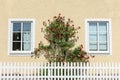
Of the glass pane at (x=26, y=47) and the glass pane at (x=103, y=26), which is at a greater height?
the glass pane at (x=103, y=26)

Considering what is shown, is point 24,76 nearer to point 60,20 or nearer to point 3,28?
point 60,20

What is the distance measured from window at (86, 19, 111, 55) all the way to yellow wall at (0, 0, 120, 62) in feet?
0.77

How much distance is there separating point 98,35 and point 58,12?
253cm

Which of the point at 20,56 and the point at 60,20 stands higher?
the point at 60,20

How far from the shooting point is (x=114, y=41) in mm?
18031

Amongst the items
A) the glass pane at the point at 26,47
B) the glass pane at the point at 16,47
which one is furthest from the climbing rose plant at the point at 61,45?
the glass pane at the point at 16,47

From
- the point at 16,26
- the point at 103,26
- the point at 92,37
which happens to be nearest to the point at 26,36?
the point at 16,26

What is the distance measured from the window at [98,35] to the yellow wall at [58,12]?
0.24m

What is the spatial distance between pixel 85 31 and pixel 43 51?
3101 millimetres

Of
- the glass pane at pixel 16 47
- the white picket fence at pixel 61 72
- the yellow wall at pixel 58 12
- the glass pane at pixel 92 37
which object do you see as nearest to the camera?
the white picket fence at pixel 61 72

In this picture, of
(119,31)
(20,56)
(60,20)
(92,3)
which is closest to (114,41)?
(119,31)

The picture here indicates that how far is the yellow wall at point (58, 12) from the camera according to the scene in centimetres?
1805

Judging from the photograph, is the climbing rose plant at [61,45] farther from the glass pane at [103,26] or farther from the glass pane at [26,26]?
the glass pane at [103,26]

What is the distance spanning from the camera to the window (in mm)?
18109
